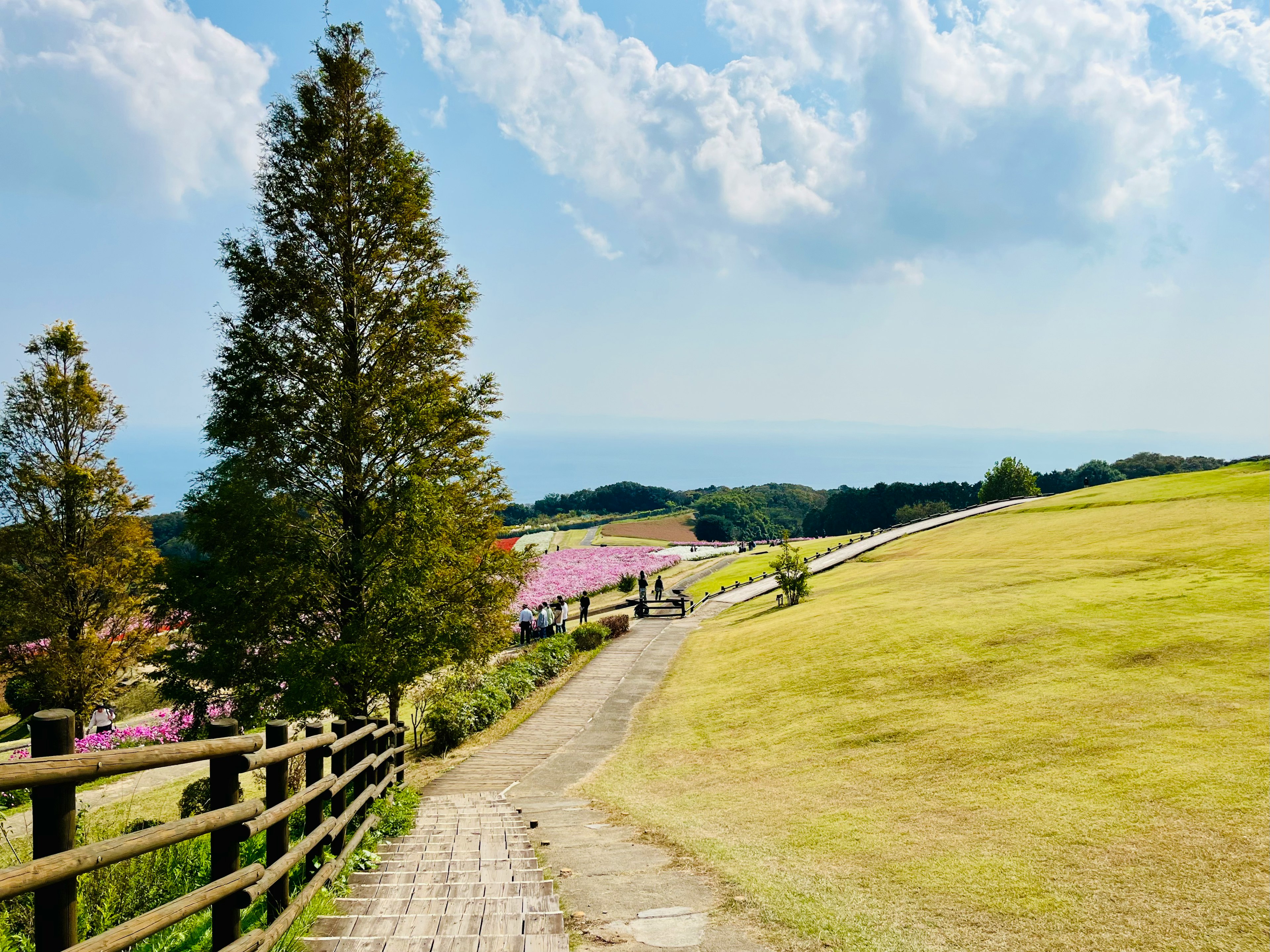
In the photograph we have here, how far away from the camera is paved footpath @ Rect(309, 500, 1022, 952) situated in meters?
4.84

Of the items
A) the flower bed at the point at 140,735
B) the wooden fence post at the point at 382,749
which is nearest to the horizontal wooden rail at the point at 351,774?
the wooden fence post at the point at 382,749

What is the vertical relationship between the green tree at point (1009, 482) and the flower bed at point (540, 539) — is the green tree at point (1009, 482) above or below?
above

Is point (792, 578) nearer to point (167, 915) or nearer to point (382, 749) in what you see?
point (382, 749)

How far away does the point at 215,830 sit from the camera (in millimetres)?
3805

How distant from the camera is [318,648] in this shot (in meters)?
15.1

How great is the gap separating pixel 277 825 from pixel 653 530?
95.6 metres

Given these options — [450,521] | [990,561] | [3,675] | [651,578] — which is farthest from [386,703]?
[651,578]

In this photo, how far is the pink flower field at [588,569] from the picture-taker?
152 ft

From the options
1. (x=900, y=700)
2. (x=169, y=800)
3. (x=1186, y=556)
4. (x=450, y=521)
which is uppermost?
(x=450, y=521)

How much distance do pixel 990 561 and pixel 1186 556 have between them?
8.18m

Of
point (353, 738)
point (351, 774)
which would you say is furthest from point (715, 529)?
point (351, 774)

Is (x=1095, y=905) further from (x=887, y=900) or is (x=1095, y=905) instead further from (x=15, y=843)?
(x=15, y=843)

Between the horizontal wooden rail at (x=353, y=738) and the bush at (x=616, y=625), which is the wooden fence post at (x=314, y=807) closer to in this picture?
the horizontal wooden rail at (x=353, y=738)

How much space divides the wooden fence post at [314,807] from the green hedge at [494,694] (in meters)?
12.3
